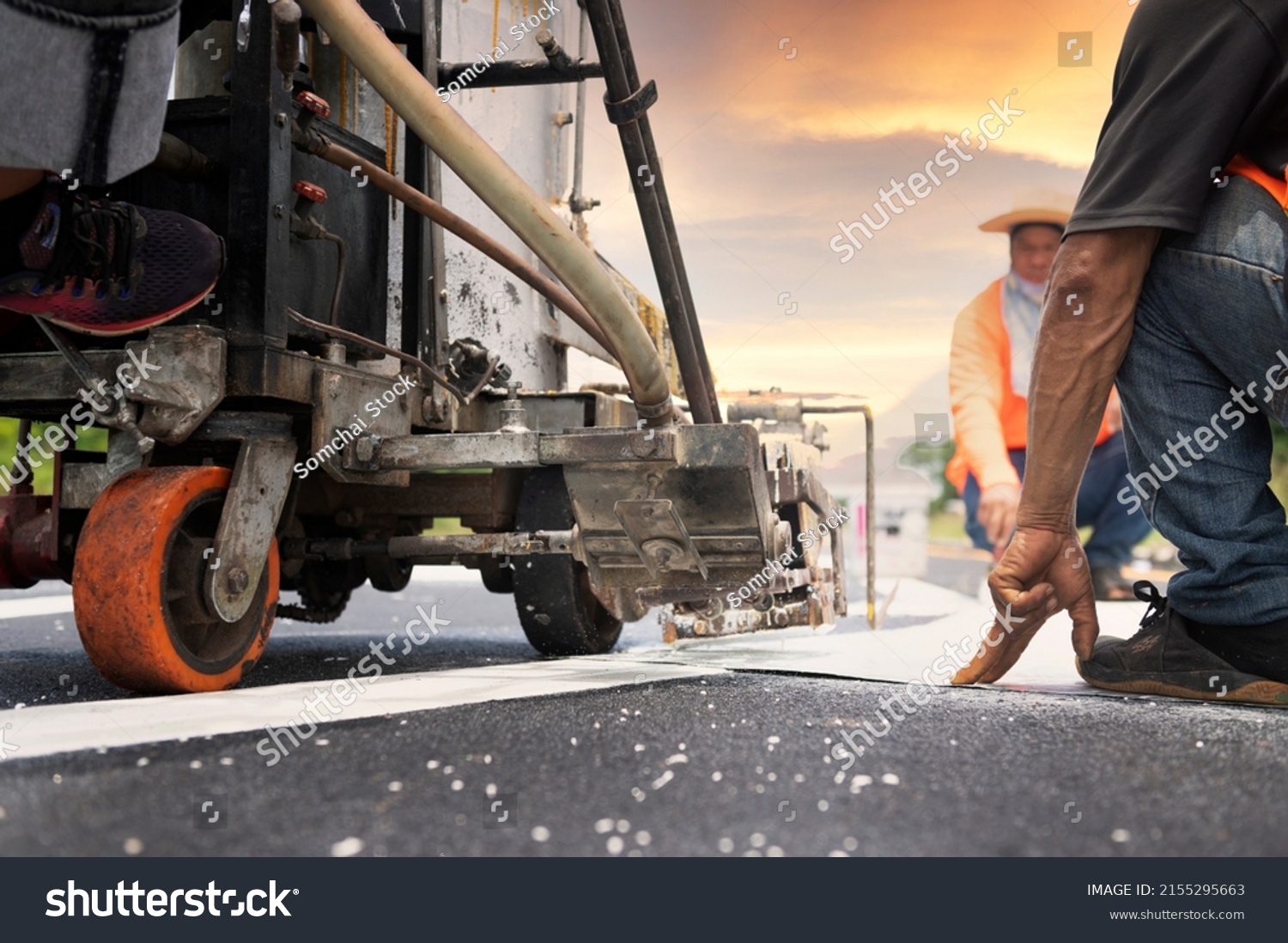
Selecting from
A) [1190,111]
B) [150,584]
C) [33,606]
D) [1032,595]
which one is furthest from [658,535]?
[33,606]

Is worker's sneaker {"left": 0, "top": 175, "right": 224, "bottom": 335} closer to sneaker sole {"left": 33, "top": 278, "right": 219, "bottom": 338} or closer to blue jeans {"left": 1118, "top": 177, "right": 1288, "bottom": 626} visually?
sneaker sole {"left": 33, "top": 278, "right": 219, "bottom": 338}

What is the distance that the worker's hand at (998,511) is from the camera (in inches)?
183

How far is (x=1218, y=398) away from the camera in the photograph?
61.4 inches

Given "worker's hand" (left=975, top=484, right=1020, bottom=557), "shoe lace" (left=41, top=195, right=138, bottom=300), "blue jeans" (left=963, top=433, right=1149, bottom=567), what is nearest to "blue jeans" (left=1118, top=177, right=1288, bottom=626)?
"shoe lace" (left=41, top=195, right=138, bottom=300)

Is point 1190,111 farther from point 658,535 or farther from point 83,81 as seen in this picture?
point 83,81

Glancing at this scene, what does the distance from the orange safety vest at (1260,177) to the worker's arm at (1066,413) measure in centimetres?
15

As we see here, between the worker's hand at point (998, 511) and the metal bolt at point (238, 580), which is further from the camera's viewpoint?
the worker's hand at point (998, 511)

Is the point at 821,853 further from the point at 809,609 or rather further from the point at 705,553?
the point at 809,609

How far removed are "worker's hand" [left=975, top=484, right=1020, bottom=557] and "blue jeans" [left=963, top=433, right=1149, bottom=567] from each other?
191mm

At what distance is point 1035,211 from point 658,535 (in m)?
4.91

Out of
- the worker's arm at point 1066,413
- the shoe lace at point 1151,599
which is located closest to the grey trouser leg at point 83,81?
the worker's arm at point 1066,413

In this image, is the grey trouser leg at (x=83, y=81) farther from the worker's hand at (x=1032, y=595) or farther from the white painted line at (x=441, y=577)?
the white painted line at (x=441, y=577)
